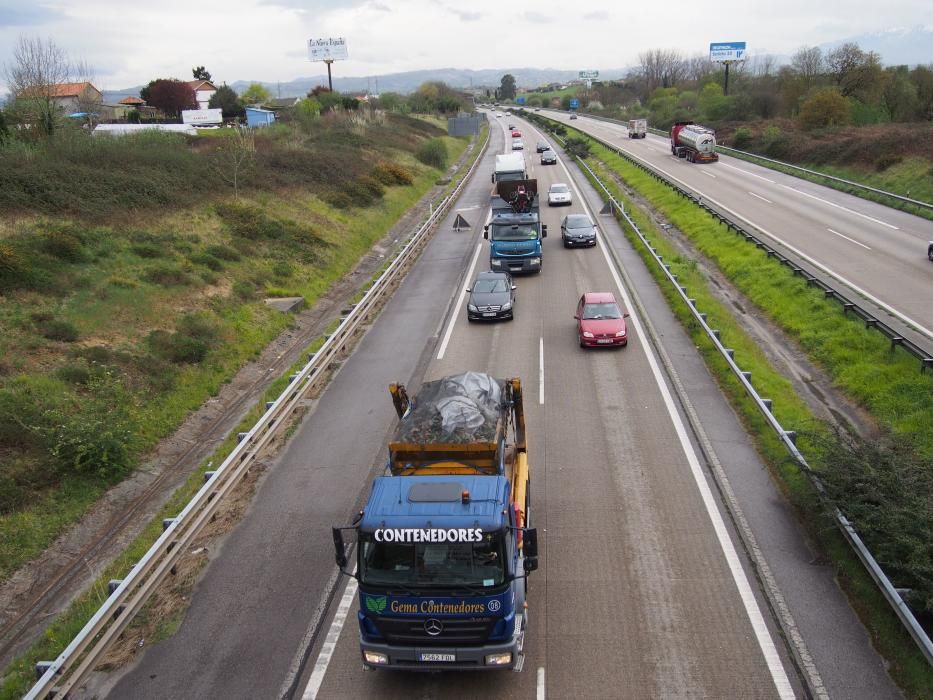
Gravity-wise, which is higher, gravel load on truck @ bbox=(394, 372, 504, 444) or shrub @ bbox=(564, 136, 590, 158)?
shrub @ bbox=(564, 136, 590, 158)

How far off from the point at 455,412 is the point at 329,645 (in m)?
3.74

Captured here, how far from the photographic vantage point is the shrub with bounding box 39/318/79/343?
1902cm

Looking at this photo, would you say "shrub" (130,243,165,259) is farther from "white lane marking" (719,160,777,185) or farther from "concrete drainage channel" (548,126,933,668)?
"white lane marking" (719,160,777,185)

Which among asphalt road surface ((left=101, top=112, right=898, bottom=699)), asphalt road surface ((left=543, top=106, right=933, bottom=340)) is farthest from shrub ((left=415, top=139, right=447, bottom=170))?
asphalt road surface ((left=101, top=112, right=898, bottom=699))

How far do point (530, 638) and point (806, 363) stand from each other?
545 inches

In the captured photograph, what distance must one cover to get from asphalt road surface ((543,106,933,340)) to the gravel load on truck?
1482cm

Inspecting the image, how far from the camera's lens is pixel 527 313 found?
82.9 feet

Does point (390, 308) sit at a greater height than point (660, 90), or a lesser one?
lesser

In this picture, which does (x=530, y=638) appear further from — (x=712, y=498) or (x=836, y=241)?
(x=836, y=241)

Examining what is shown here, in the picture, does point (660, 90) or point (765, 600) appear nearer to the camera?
point (765, 600)

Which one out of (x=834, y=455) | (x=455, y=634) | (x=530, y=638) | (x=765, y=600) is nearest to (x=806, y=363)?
(x=834, y=455)

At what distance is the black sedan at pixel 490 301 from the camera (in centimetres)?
2366

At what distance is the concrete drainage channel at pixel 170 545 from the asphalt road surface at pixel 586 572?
0.53 meters

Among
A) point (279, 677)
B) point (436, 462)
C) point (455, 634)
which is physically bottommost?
point (279, 677)
